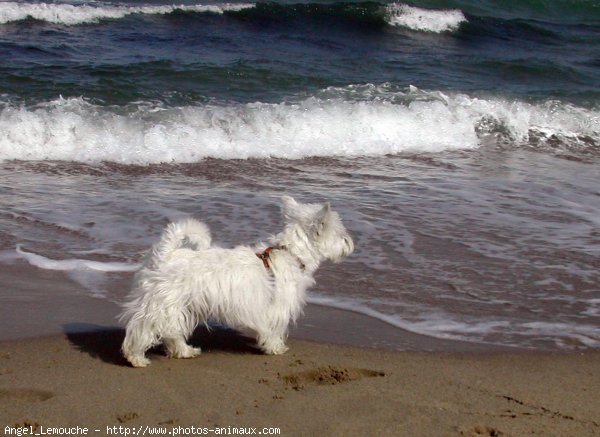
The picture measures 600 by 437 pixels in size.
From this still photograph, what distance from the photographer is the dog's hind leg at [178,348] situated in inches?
201

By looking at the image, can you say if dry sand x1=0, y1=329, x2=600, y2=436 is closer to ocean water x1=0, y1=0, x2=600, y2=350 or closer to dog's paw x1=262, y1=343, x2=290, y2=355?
dog's paw x1=262, y1=343, x2=290, y2=355

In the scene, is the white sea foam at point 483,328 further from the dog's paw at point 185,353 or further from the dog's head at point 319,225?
the dog's paw at point 185,353

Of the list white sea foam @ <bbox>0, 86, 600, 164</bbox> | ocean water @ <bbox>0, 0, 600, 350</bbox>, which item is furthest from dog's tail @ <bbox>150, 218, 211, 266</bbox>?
white sea foam @ <bbox>0, 86, 600, 164</bbox>

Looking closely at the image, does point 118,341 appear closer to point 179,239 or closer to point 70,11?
point 179,239

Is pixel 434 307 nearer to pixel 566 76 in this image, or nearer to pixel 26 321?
pixel 26 321

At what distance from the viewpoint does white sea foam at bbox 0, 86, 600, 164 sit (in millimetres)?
11688

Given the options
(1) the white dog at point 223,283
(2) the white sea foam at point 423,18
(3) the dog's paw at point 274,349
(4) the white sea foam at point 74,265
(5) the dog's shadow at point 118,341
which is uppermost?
(2) the white sea foam at point 423,18

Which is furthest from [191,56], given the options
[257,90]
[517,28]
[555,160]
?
[517,28]

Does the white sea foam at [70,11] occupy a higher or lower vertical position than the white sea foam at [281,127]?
higher

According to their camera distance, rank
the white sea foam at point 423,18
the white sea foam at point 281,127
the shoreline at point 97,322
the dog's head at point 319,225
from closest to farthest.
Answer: the dog's head at point 319,225
the shoreline at point 97,322
the white sea foam at point 281,127
the white sea foam at point 423,18

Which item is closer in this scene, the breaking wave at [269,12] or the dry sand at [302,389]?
the dry sand at [302,389]

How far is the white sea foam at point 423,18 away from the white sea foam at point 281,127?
832cm

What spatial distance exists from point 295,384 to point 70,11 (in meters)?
17.4

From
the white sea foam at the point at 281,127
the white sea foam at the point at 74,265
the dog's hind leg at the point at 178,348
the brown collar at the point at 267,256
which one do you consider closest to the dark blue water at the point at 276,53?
the white sea foam at the point at 281,127
